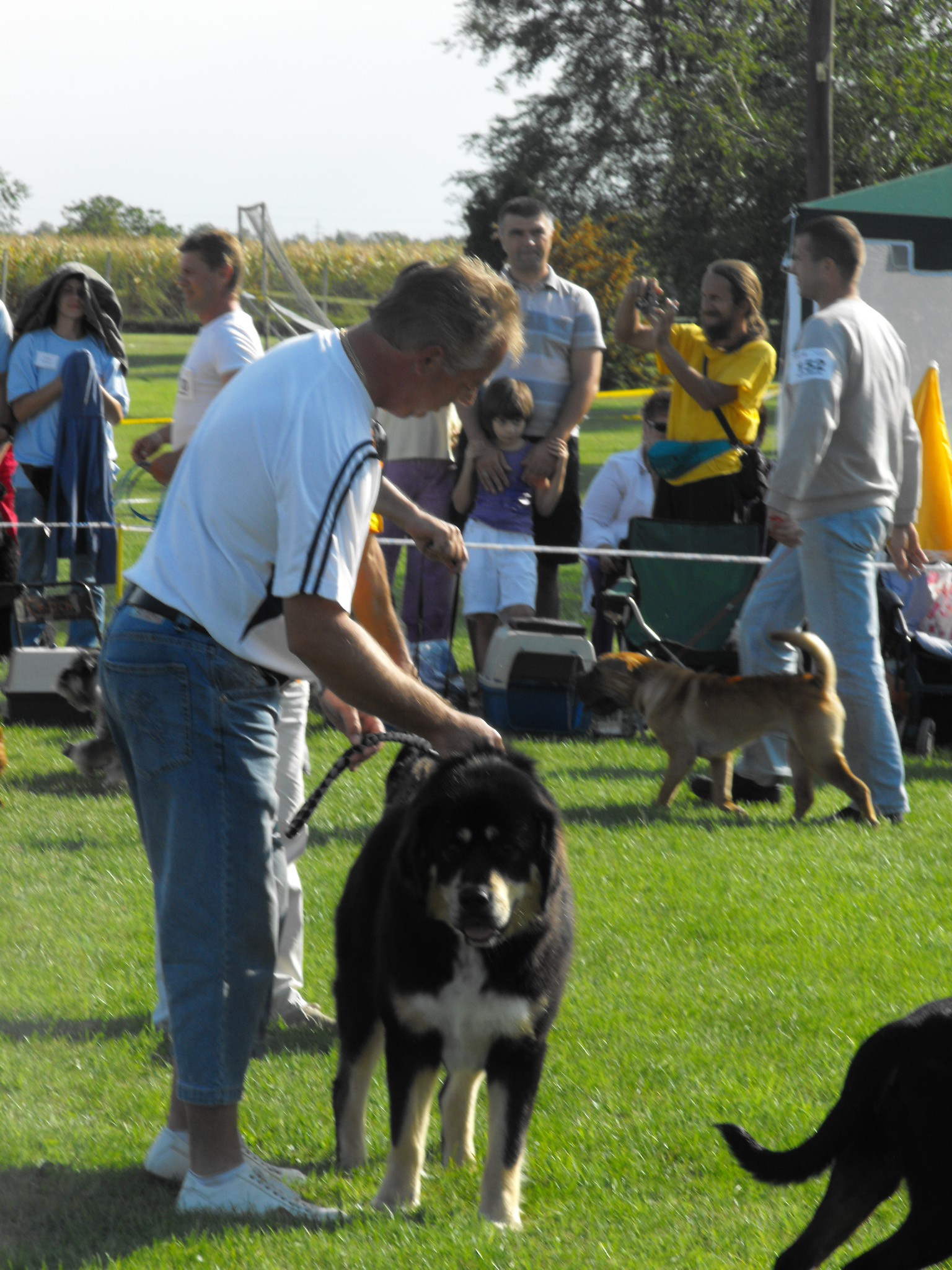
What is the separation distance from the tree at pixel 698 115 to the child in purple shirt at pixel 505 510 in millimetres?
20393

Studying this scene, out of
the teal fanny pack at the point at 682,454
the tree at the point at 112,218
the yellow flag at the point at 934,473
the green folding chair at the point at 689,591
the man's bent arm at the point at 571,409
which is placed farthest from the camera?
the tree at the point at 112,218

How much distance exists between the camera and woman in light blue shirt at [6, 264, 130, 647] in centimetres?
843

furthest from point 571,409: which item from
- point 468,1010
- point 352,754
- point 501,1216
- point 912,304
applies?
point 501,1216

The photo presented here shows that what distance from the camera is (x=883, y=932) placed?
492 centimetres

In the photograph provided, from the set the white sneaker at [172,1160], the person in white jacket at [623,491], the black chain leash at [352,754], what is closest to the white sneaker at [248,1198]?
the white sneaker at [172,1160]

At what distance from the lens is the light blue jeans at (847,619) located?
6184mm

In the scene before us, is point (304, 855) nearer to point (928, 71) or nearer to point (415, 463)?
point (415, 463)

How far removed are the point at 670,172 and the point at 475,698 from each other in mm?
31065

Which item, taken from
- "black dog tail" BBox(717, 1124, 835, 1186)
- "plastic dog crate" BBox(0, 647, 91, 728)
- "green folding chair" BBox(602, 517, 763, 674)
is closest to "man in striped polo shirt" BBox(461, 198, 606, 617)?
"green folding chair" BBox(602, 517, 763, 674)

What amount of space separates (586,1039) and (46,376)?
5.99 metres

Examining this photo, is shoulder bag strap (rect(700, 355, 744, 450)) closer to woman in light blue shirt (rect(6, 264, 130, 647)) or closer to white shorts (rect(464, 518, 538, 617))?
white shorts (rect(464, 518, 538, 617))

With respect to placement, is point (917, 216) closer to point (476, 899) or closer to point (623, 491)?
point (623, 491)

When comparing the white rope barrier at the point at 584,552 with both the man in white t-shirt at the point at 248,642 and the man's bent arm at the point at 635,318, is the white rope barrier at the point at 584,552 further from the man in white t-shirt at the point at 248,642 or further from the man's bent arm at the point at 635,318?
the man in white t-shirt at the point at 248,642

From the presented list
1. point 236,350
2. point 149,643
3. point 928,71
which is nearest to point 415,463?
point 236,350
